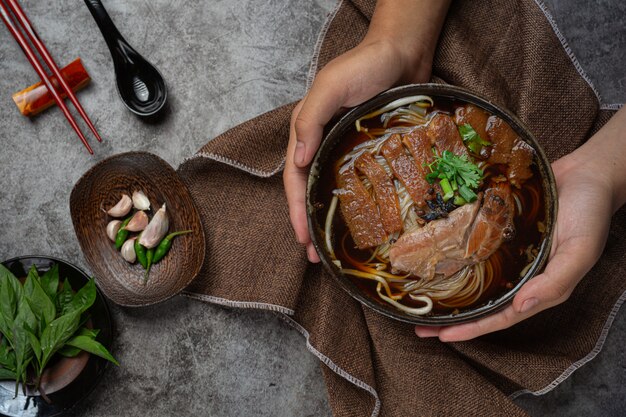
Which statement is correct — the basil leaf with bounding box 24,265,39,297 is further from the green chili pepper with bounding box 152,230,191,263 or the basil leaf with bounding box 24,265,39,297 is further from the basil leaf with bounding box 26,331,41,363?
the green chili pepper with bounding box 152,230,191,263

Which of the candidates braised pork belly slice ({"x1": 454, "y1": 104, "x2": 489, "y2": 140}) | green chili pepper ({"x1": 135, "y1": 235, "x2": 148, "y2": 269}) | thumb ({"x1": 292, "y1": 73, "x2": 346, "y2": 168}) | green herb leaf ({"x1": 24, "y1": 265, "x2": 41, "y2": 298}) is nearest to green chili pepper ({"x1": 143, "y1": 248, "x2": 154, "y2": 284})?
green chili pepper ({"x1": 135, "y1": 235, "x2": 148, "y2": 269})

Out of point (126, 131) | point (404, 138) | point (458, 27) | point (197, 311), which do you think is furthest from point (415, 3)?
point (197, 311)

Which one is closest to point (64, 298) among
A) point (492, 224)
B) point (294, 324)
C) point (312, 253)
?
point (294, 324)

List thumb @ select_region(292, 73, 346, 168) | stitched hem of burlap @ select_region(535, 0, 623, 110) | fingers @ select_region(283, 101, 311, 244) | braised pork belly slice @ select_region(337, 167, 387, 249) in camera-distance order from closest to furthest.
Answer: braised pork belly slice @ select_region(337, 167, 387, 249) → thumb @ select_region(292, 73, 346, 168) → fingers @ select_region(283, 101, 311, 244) → stitched hem of burlap @ select_region(535, 0, 623, 110)

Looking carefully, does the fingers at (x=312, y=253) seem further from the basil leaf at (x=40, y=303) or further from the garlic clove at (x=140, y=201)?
the basil leaf at (x=40, y=303)

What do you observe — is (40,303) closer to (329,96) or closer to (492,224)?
(329,96)
